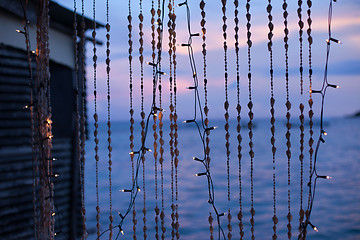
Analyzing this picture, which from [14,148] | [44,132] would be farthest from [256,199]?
[44,132]

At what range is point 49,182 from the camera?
1882mm

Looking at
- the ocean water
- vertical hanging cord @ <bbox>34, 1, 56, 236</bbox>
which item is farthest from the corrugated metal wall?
vertical hanging cord @ <bbox>34, 1, 56, 236</bbox>

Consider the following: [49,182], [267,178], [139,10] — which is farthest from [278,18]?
[267,178]

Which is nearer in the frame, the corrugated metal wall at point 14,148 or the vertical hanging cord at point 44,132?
the vertical hanging cord at point 44,132

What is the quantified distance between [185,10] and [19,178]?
328 cm

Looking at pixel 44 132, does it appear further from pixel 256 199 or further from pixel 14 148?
A: pixel 256 199

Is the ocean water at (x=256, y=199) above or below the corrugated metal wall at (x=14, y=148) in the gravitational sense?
below

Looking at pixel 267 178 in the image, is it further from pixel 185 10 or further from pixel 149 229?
pixel 185 10

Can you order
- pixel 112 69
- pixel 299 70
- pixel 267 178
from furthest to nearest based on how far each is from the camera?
pixel 267 178
pixel 112 69
pixel 299 70

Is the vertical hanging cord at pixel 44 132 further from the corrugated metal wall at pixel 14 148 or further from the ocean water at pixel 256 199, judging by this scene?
the ocean water at pixel 256 199

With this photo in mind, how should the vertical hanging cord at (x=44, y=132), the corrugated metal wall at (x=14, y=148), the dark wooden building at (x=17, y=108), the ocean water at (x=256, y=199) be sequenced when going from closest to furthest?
1. the vertical hanging cord at (x=44, y=132)
2. the dark wooden building at (x=17, y=108)
3. the corrugated metal wall at (x=14, y=148)
4. the ocean water at (x=256, y=199)

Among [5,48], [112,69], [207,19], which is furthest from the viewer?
[5,48]

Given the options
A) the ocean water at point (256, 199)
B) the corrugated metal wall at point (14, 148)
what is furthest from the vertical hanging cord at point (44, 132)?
the ocean water at point (256, 199)

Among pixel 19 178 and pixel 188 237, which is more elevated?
pixel 19 178
